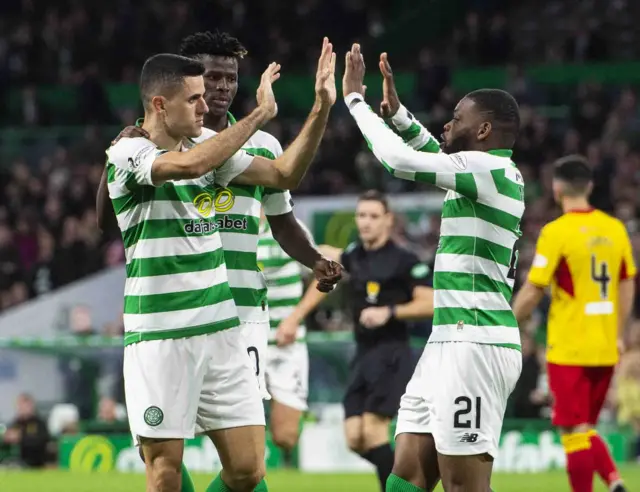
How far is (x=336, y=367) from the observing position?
13891 mm

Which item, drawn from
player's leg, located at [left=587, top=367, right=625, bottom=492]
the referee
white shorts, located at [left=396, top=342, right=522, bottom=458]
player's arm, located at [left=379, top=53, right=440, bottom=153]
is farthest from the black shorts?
white shorts, located at [left=396, top=342, right=522, bottom=458]

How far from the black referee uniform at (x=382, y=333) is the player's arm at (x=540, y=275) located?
0.73m

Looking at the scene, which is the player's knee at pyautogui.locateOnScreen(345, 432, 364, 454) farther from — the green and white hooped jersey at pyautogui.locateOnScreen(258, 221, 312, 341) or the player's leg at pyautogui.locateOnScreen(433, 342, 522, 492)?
the player's leg at pyautogui.locateOnScreen(433, 342, 522, 492)

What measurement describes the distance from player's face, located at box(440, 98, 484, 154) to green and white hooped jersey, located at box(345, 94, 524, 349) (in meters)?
0.12

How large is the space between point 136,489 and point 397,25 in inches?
548

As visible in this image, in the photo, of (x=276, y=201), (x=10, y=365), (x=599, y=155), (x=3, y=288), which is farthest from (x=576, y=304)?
(x=3, y=288)

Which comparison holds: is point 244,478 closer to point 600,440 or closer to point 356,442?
point 356,442

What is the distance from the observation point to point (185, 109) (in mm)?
5680

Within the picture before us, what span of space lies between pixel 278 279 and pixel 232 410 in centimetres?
350

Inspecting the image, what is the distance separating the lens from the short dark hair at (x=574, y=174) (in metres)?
8.91

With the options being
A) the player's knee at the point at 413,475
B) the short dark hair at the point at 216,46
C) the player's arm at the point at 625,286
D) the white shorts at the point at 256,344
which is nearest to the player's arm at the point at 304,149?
the short dark hair at the point at 216,46

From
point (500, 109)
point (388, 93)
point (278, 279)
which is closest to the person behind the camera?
point (500, 109)

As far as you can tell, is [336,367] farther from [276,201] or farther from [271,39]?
[271,39]

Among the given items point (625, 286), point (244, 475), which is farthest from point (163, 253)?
point (625, 286)
